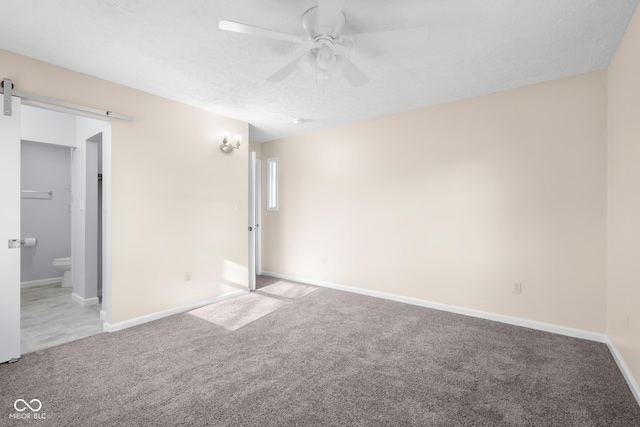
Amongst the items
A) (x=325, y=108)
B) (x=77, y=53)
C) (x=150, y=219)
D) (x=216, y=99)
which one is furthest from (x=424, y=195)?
(x=77, y=53)

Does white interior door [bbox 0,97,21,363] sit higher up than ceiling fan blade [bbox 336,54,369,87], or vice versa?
ceiling fan blade [bbox 336,54,369,87]

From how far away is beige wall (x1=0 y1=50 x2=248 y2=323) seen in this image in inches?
121

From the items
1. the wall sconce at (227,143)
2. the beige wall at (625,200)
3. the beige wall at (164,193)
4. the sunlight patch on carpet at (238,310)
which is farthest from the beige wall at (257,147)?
the beige wall at (625,200)

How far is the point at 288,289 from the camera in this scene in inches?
190

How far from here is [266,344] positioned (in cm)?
282

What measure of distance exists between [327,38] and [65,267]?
5.43m

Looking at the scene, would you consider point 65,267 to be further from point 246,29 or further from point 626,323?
point 626,323

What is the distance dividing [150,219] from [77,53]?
1684mm

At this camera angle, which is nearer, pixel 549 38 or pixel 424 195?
pixel 549 38

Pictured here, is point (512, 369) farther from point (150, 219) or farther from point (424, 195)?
point (150, 219)

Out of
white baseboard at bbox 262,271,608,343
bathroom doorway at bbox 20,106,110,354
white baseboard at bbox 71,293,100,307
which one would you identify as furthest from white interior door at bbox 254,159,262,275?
white baseboard at bbox 71,293,100,307

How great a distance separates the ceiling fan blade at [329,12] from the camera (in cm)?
163

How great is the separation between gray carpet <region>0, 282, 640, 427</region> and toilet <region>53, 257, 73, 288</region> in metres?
2.67

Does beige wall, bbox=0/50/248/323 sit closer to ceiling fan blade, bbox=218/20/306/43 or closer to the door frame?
the door frame
